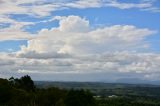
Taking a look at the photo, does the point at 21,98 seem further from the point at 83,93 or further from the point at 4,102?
the point at 83,93

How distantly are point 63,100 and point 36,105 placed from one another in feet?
34.1

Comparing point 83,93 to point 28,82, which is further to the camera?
point 28,82

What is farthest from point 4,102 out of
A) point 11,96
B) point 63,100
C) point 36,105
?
point 63,100

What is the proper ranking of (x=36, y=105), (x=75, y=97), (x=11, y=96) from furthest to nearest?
(x=11, y=96), (x=36, y=105), (x=75, y=97)

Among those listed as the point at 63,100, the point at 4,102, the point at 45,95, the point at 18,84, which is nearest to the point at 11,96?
the point at 4,102

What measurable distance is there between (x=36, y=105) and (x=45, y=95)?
8.09m

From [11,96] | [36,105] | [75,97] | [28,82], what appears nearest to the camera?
[75,97]

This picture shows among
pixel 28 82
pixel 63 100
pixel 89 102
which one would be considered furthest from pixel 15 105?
pixel 28 82

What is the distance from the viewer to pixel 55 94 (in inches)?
5182

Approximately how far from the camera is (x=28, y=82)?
16138 centimetres

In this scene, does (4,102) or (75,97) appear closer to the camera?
(75,97)

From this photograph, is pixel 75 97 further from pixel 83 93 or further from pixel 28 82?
pixel 28 82

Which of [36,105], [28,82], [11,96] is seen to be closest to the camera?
[36,105]

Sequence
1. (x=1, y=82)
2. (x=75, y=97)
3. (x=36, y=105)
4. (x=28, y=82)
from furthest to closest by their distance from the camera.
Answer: (x=28, y=82)
(x=1, y=82)
(x=36, y=105)
(x=75, y=97)
